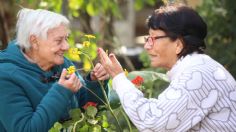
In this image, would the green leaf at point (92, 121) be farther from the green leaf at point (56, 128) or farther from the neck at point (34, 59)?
the neck at point (34, 59)

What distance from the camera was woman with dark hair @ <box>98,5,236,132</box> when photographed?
253 cm

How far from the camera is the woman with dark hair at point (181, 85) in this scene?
2.53m

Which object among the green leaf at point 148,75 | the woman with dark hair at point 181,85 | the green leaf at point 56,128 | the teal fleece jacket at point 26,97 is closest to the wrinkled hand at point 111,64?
the woman with dark hair at point 181,85

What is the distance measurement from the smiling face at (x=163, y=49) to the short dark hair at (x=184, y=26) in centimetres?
2

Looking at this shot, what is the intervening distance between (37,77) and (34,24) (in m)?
0.28

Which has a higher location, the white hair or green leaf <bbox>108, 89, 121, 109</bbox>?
the white hair

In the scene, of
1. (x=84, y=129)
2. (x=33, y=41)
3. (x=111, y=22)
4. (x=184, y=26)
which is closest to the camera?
(x=184, y=26)

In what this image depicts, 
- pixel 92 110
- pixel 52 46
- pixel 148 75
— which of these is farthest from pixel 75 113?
pixel 148 75

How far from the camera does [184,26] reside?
2.67 meters

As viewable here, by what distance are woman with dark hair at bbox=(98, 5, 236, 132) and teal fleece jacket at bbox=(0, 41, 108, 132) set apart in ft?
1.04

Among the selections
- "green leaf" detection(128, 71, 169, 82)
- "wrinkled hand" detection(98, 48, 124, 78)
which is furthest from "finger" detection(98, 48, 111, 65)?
"green leaf" detection(128, 71, 169, 82)

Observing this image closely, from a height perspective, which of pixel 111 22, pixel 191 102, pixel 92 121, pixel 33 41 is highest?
pixel 33 41

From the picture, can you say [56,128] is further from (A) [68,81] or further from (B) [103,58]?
(B) [103,58]

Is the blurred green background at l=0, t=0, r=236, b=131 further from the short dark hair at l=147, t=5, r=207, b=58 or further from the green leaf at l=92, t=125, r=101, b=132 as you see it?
the short dark hair at l=147, t=5, r=207, b=58
